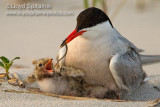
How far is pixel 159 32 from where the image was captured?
7.49 m

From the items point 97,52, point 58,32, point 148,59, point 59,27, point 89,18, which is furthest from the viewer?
point 59,27

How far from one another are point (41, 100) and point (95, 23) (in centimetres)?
93

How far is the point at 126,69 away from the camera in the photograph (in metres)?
3.68

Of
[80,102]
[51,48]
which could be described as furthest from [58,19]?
[80,102]

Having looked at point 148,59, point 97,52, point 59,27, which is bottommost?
point 148,59

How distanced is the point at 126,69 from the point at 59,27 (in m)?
4.02

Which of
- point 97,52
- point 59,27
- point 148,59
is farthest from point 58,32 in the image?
point 97,52

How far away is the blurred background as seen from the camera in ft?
20.8

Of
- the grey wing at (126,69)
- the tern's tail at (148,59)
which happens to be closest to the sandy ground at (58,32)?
the tern's tail at (148,59)

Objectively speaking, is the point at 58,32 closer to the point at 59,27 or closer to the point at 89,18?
the point at 59,27

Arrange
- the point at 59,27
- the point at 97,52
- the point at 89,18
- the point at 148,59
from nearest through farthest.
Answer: the point at 89,18 < the point at 97,52 < the point at 148,59 < the point at 59,27

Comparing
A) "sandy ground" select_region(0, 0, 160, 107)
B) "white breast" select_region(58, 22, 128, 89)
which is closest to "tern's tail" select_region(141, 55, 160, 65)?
"sandy ground" select_region(0, 0, 160, 107)

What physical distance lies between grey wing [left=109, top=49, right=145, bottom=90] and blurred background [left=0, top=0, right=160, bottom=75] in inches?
54.1

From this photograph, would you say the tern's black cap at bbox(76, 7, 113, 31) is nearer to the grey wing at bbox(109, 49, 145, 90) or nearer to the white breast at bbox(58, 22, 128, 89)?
the white breast at bbox(58, 22, 128, 89)
